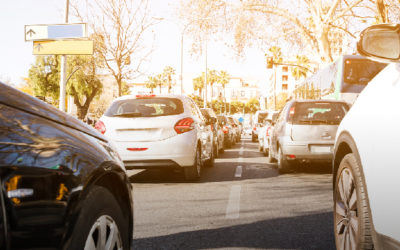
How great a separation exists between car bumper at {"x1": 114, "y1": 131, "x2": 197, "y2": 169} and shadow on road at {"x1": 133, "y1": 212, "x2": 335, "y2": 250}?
9.91ft

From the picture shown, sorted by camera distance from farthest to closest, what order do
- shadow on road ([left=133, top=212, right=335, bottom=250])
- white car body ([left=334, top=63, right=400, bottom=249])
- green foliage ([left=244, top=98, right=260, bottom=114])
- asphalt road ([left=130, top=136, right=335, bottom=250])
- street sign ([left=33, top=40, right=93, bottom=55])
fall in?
green foliage ([left=244, top=98, right=260, bottom=114]), street sign ([left=33, top=40, right=93, bottom=55]), asphalt road ([left=130, top=136, right=335, bottom=250]), shadow on road ([left=133, top=212, right=335, bottom=250]), white car body ([left=334, top=63, right=400, bottom=249])

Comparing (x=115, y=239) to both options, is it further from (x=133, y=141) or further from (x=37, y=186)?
(x=133, y=141)

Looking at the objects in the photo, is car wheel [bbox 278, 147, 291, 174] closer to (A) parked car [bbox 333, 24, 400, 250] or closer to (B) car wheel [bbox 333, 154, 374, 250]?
(B) car wheel [bbox 333, 154, 374, 250]

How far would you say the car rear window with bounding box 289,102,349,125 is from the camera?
9680mm

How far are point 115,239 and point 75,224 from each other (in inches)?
20.6

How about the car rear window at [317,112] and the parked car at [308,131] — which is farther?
the car rear window at [317,112]

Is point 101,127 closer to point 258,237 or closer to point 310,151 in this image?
point 310,151

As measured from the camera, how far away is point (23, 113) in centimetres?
209

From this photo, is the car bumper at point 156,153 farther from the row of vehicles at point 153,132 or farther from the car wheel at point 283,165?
the car wheel at point 283,165

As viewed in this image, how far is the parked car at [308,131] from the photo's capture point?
9484mm

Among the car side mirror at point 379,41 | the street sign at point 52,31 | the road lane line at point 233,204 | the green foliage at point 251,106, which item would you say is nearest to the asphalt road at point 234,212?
the road lane line at point 233,204

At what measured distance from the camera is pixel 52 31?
1242 centimetres

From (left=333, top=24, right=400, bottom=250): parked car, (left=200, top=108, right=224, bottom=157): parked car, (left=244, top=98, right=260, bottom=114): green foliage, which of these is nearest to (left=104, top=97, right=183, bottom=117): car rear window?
(left=200, top=108, right=224, bottom=157): parked car

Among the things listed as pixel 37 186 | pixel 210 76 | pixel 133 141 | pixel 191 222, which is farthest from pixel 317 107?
pixel 210 76
